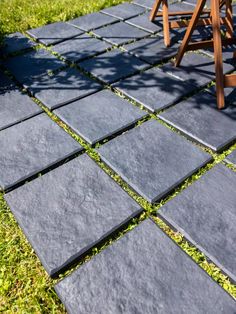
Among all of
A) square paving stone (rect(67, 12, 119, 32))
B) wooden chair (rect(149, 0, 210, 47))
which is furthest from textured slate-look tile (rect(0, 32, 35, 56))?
wooden chair (rect(149, 0, 210, 47))

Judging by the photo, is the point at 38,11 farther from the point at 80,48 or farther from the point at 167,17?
the point at 167,17

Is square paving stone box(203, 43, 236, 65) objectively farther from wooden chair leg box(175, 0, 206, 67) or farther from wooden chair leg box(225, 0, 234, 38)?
wooden chair leg box(175, 0, 206, 67)

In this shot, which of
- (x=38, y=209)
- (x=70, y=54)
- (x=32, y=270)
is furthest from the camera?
(x=70, y=54)

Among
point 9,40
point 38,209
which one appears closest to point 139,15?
point 9,40

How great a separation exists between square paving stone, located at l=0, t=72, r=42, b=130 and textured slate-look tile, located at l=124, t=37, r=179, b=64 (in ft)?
6.01

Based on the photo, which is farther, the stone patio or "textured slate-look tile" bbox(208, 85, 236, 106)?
"textured slate-look tile" bbox(208, 85, 236, 106)

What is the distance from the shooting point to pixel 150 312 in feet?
6.76

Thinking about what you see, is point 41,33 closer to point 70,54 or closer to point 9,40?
point 9,40

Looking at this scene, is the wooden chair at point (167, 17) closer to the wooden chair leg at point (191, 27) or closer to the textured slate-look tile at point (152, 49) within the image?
the textured slate-look tile at point (152, 49)

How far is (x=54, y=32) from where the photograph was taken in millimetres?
5703

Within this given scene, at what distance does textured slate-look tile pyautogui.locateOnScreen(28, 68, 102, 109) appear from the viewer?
4.04 meters

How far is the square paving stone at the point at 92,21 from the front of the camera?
5.86 metres

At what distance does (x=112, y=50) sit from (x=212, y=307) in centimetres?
405

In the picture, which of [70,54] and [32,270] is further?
[70,54]
